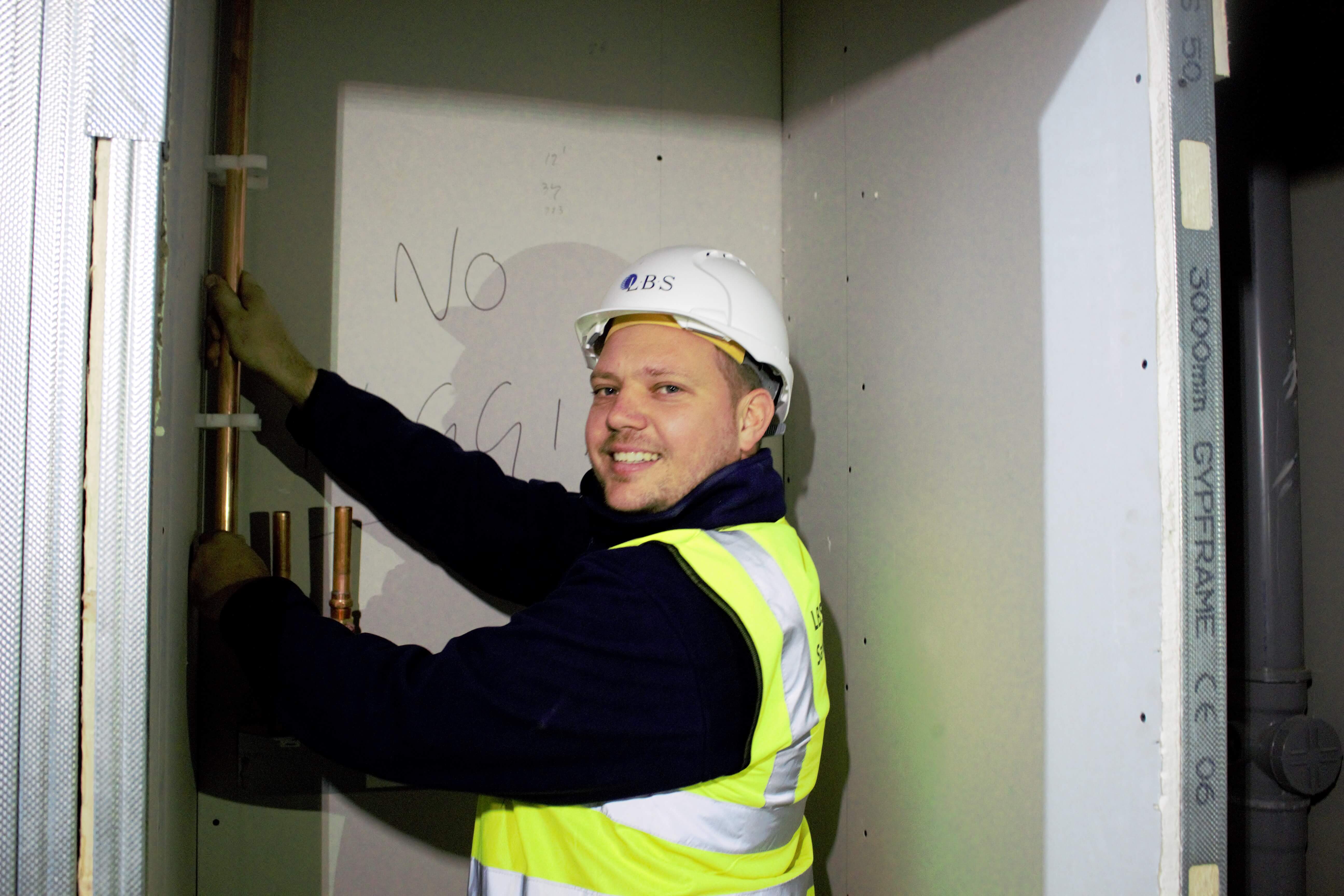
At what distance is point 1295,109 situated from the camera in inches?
64.6

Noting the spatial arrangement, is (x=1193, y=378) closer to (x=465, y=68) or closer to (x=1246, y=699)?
(x=1246, y=699)

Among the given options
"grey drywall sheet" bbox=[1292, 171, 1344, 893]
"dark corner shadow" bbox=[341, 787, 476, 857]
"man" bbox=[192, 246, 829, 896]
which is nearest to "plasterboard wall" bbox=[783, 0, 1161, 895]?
"man" bbox=[192, 246, 829, 896]

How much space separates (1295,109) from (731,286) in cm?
121

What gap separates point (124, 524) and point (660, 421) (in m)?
0.67

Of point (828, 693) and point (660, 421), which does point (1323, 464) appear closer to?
point (828, 693)

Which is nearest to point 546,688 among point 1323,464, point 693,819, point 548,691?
point 548,691

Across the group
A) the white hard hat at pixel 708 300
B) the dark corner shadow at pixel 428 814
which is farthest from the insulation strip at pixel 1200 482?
the dark corner shadow at pixel 428 814

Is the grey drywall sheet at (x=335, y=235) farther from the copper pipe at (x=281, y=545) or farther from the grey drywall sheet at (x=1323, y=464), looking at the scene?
the grey drywall sheet at (x=1323, y=464)

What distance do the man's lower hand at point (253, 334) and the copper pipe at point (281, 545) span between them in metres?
0.20

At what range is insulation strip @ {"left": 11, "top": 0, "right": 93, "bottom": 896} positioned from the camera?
2.41 ft

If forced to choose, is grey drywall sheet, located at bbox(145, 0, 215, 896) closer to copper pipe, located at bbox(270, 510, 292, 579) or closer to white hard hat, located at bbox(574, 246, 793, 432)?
copper pipe, located at bbox(270, 510, 292, 579)

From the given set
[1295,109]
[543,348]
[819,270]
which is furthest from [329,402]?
[1295,109]

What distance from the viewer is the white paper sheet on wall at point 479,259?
5.18 ft

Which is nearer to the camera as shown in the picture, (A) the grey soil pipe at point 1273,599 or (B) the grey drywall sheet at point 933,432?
(B) the grey drywall sheet at point 933,432
